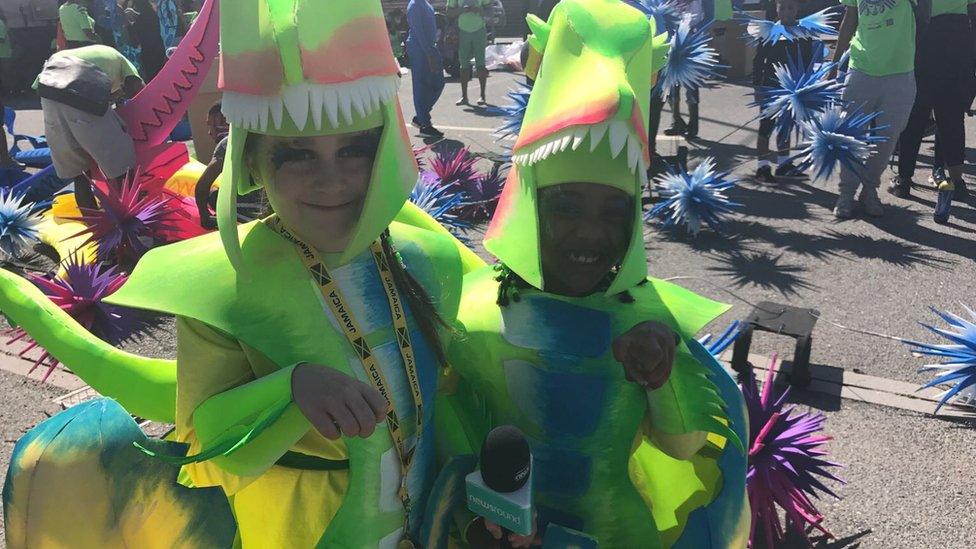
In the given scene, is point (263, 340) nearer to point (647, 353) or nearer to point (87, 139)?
point (647, 353)

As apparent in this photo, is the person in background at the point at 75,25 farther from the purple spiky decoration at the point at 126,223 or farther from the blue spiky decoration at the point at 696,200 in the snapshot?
the blue spiky decoration at the point at 696,200

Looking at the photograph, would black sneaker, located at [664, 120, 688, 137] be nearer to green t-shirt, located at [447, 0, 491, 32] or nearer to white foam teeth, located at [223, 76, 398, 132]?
green t-shirt, located at [447, 0, 491, 32]

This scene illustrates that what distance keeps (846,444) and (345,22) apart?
2.62 metres

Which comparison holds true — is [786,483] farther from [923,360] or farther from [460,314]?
[923,360]

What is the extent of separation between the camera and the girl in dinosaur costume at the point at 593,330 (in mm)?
1617

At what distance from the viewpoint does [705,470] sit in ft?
6.27

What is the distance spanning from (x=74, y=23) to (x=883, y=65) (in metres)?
9.34

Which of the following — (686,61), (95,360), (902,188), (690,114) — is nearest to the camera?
(95,360)

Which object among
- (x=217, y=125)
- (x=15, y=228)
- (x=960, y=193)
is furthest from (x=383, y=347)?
(x=960, y=193)

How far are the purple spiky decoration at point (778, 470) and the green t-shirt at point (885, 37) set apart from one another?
357 centimetres

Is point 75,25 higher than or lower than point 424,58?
higher

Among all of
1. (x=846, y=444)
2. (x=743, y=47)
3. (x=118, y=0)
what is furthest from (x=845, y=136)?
(x=118, y=0)

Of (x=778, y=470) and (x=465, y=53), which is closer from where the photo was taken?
(x=778, y=470)

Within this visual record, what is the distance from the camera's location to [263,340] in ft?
4.82
